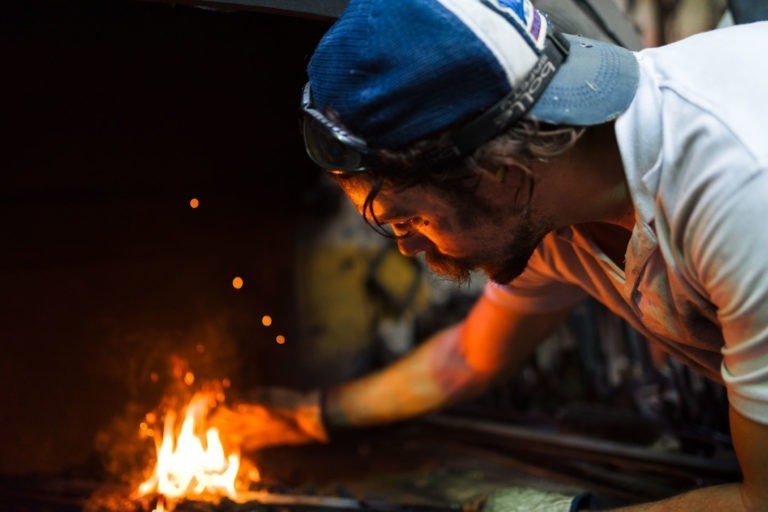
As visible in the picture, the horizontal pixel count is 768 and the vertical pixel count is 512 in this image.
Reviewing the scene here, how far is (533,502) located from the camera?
1.60m

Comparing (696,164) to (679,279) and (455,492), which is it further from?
(455,492)

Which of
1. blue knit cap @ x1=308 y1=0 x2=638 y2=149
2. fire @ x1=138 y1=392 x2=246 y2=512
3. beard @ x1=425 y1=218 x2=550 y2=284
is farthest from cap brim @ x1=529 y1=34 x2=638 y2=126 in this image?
fire @ x1=138 y1=392 x2=246 y2=512

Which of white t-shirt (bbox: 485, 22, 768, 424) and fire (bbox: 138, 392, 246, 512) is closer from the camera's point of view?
white t-shirt (bbox: 485, 22, 768, 424)

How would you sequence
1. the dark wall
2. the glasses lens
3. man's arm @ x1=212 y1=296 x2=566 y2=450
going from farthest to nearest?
man's arm @ x1=212 y1=296 x2=566 y2=450
the dark wall
the glasses lens

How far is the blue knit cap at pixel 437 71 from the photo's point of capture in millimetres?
1180

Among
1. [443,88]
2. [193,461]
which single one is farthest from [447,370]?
[443,88]

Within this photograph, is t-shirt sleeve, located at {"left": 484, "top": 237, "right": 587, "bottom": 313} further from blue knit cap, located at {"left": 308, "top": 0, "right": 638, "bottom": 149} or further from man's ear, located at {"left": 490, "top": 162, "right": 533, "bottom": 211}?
blue knit cap, located at {"left": 308, "top": 0, "right": 638, "bottom": 149}

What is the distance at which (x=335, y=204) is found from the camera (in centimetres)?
292

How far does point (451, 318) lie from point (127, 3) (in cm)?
199

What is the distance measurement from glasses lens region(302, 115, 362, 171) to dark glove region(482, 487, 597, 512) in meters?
0.80

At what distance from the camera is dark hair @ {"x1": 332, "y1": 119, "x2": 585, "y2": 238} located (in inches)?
49.1

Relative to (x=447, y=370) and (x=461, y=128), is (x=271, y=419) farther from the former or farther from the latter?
(x=461, y=128)

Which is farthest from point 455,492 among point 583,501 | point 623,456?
point 583,501

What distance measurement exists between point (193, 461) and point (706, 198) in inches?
57.6
